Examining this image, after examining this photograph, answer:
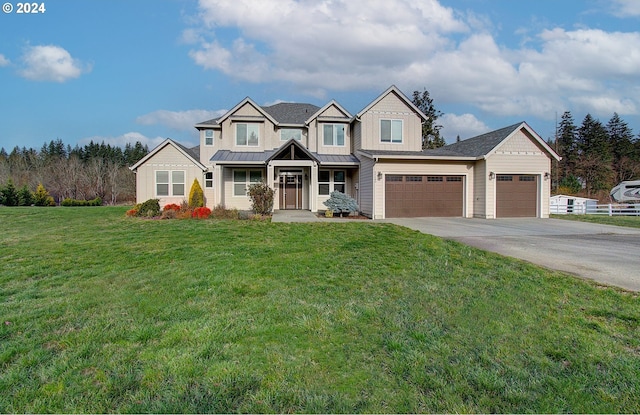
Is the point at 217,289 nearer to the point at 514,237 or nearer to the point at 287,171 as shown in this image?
the point at 514,237

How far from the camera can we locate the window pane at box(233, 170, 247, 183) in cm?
2075

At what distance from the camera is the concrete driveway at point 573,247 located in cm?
627


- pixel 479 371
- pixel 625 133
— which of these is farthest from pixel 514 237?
pixel 625 133

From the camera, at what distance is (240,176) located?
68.2 ft

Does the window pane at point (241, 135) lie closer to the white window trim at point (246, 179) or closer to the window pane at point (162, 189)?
the white window trim at point (246, 179)

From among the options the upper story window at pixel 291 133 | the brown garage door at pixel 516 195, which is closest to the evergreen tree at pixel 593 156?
the brown garage door at pixel 516 195

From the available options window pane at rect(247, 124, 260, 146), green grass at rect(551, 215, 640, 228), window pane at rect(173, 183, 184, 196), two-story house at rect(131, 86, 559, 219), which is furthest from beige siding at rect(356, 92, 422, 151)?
window pane at rect(173, 183, 184, 196)

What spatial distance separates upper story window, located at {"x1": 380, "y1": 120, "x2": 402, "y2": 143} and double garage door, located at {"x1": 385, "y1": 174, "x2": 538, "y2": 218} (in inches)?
122

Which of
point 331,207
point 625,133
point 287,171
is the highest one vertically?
point 625,133

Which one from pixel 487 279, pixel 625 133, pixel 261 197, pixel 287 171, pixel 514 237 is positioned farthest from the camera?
pixel 625 133

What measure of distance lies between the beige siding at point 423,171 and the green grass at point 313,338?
10.3 meters

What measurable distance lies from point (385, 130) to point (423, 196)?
4.61 metres

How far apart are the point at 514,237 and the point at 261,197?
10483mm

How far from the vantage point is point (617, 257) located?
7.74m
